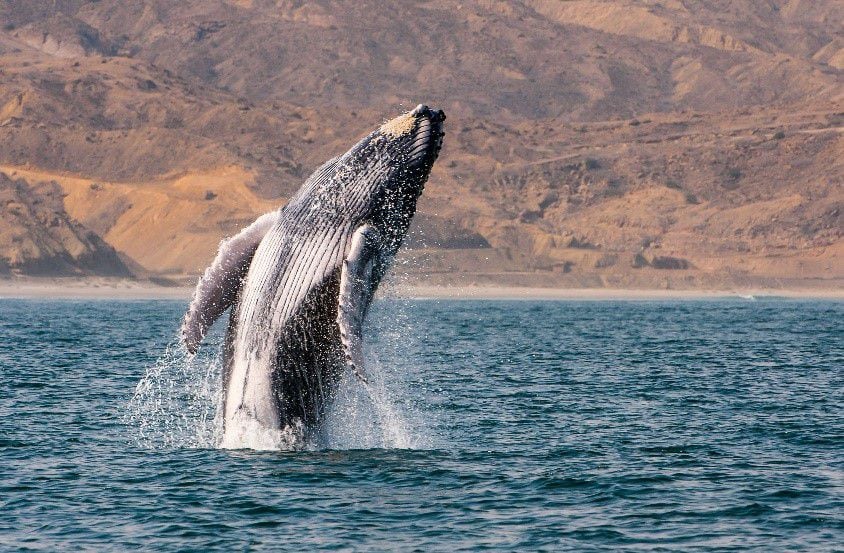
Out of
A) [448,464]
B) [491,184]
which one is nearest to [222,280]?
[448,464]

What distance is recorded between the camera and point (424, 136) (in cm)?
1766

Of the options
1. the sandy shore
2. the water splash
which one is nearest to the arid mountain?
the sandy shore

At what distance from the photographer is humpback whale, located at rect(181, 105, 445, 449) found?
57.5 ft

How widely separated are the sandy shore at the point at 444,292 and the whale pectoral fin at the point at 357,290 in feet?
316

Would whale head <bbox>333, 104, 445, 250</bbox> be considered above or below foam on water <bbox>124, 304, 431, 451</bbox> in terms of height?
above

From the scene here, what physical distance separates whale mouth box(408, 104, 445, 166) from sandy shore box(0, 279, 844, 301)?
9615 cm

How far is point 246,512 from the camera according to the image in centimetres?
1892

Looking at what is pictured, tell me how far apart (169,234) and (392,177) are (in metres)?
127

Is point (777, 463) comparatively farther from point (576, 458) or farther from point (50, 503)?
point (50, 503)

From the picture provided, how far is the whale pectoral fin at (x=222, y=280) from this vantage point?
1783 cm

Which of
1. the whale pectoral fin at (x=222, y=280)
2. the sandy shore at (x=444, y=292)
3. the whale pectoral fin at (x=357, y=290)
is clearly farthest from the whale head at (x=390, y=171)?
the sandy shore at (x=444, y=292)

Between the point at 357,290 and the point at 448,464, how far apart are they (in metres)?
6.54

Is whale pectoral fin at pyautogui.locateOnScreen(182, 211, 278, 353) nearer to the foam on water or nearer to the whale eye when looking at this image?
the foam on water

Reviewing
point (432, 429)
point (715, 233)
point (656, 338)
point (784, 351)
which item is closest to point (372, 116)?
point (715, 233)
